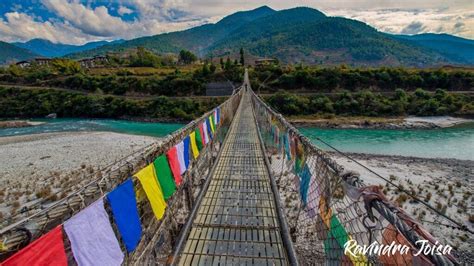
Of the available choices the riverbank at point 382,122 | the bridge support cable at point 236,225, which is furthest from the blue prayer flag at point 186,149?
the riverbank at point 382,122

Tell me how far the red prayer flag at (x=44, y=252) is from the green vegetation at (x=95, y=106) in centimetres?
3266

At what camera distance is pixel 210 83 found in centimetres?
4375

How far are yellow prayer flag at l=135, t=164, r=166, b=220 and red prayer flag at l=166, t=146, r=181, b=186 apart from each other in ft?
1.70

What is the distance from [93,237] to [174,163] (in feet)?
6.42

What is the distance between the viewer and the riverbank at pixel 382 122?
92.5 ft

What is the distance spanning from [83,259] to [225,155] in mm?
6231

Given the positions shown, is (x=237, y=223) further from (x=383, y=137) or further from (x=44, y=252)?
(x=383, y=137)

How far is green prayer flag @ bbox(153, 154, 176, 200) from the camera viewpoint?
3379mm

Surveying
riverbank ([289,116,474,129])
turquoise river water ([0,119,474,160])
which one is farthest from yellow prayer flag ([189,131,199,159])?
riverbank ([289,116,474,129])

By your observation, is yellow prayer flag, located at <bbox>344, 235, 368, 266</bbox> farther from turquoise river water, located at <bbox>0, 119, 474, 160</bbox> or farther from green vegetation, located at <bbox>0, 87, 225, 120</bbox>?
green vegetation, located at <bbox>0, 87, 225, 120</bbox>

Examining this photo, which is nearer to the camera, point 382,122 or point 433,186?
point 433,186

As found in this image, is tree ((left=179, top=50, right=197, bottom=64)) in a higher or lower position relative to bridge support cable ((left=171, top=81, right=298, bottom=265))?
higher

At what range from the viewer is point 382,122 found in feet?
96.8

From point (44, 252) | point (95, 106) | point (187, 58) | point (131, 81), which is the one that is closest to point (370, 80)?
point (131, 81)
